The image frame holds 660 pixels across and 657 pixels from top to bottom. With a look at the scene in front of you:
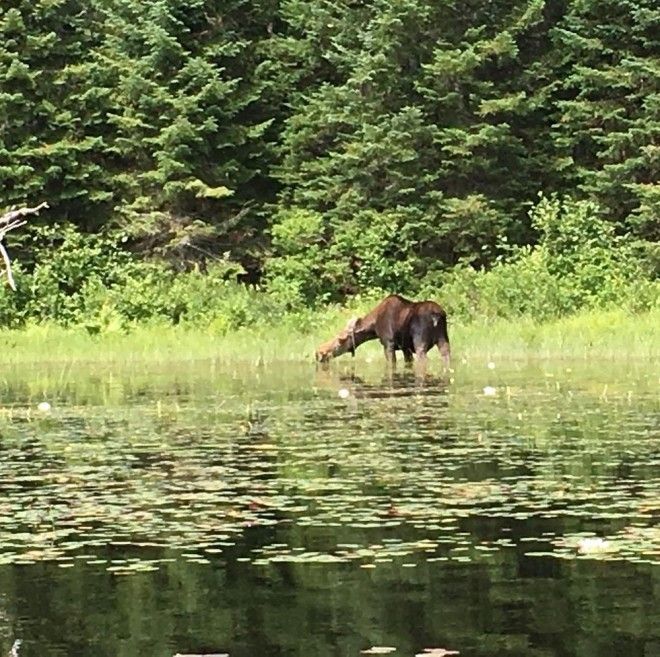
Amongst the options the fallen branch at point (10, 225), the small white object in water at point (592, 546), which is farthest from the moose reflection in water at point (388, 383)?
the small white object in water at point (592, 546)

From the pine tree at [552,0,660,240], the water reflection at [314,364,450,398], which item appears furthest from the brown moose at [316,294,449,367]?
the pine tree at [552,0,660,240]

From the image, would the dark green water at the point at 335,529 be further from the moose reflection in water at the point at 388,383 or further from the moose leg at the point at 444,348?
the moose leg at the point at 444,348

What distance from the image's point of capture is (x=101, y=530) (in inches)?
404

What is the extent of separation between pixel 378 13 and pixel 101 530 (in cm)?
2747

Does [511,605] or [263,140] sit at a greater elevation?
[263,140]

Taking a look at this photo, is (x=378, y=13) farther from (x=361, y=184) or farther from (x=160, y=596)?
(x=160, y=596)

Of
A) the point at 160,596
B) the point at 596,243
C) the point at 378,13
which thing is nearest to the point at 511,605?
the point at 160,596

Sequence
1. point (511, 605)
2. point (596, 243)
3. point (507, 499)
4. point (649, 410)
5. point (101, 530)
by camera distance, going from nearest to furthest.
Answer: point (511, 605) < point (101, 530) < point (507, 499) < point (649, 410) < point (596, 243)

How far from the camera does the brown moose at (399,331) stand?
25859 mm

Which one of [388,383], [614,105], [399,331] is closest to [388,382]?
[388,383]

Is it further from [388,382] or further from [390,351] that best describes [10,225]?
[388,382]

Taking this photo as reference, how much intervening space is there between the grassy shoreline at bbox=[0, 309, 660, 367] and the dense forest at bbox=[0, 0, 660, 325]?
2.71m

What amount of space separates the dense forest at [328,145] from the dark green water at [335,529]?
57.1 ft

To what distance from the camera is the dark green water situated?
24.5 feet
